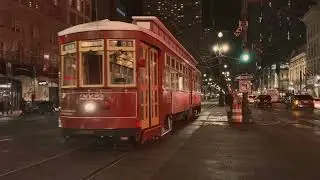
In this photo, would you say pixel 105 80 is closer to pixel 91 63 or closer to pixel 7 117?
pixel 91 63

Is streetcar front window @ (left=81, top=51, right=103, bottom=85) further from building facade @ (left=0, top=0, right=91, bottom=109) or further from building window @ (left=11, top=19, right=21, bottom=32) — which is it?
building window @ (left=11, top=19, right=21, bottom=32)

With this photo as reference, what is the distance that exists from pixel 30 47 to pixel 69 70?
150 feet

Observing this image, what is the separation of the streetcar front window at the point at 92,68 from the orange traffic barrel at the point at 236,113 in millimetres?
15801

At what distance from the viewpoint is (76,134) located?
1541cm

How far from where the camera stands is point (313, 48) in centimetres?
9612

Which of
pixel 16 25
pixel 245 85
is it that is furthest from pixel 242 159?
pixel 16 25

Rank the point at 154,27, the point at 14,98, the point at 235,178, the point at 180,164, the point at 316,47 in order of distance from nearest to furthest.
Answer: the point at 235,178, the point at 180,164, the point at 154,27, the point at 14,98, the point at 316,47

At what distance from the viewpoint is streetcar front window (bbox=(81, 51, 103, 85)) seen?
15.4m

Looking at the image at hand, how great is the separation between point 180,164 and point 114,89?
11.1 feet

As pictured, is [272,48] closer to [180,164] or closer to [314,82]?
[314,82]

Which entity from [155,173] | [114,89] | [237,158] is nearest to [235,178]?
[155,173]

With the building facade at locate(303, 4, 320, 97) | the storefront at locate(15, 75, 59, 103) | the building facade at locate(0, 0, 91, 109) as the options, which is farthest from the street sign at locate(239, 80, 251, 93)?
the building facade at locate(303, 4, 320, 97)

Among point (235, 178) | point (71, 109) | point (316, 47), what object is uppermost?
point (316, 47)

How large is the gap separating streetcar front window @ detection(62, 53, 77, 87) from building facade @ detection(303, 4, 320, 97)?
78.3m
